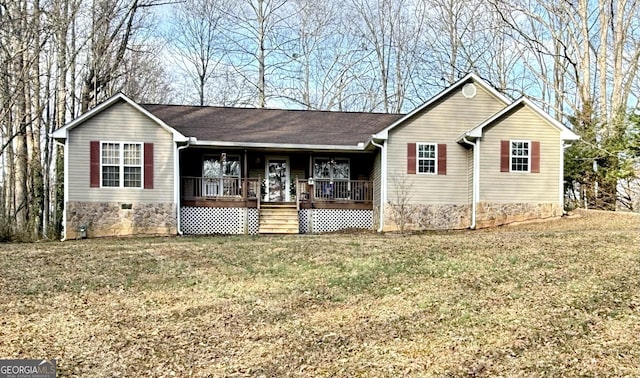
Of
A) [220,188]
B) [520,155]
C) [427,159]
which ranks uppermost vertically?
[520,155]

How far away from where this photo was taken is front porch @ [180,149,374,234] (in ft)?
55.4

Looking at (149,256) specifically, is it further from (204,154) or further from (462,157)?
(462,157)

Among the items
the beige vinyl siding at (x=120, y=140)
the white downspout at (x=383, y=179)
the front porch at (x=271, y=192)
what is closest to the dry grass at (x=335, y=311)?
the beige vinyl siding at (x=120, y=140)

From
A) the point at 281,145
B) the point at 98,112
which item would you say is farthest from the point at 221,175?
the point at 98,112

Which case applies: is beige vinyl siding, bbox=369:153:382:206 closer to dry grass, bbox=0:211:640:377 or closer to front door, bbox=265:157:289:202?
front door, bbox=265:157:289:202

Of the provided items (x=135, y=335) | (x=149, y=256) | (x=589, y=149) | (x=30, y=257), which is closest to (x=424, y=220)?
(x=589, y=149)

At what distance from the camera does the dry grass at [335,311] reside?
→ 5.02 meters

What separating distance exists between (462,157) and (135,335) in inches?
515

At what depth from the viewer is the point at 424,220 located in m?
16.6

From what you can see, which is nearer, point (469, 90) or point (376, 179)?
point (469, 90)

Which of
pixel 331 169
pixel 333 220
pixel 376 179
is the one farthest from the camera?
pixel 331 169

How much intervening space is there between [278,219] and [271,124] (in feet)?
13.1

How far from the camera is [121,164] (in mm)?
15828

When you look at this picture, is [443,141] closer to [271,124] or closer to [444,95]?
[444,95]
